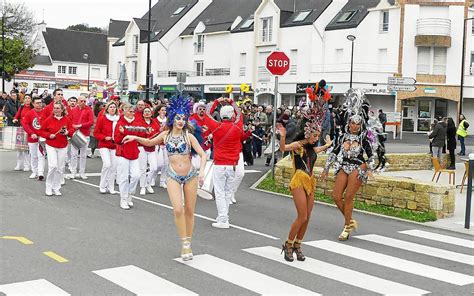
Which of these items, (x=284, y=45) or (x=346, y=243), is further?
(x=284, y=45)

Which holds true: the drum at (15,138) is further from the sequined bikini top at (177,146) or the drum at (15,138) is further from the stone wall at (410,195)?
the sequined bikini top at (177,146)

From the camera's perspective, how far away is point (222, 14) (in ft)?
187

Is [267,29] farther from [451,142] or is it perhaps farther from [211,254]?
[211,254]

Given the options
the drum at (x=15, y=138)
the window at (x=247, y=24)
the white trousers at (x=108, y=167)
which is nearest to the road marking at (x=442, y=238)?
the white trousers at (x=108, y=167)

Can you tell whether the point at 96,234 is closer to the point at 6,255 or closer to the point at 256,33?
the point at 6,255

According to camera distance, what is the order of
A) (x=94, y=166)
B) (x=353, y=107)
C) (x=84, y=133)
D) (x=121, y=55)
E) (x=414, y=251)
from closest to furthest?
(x=414, y=251) < (x=353, y=107) < (x=84, y=133) < (x=94, y=166) < (x=121, y=55)

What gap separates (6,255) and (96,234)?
1576 millimetres

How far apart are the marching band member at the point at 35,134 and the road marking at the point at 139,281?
22.5ft

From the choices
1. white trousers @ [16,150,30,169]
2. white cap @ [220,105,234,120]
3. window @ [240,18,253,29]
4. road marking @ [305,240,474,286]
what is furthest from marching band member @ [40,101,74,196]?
window @ [240,18,253,29]

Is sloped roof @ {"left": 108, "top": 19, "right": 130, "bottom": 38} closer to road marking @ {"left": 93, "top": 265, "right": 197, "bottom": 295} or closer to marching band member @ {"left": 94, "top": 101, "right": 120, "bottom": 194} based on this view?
marching band member @ {"left": 94, "top": 101, "right": 120, "bottom": 194}

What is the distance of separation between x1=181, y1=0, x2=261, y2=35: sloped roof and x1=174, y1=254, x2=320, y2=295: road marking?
4760 centimetres

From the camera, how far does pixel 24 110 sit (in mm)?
15477

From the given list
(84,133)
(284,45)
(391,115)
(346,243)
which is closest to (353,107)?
(346,243)

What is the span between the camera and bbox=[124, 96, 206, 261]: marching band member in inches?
301
